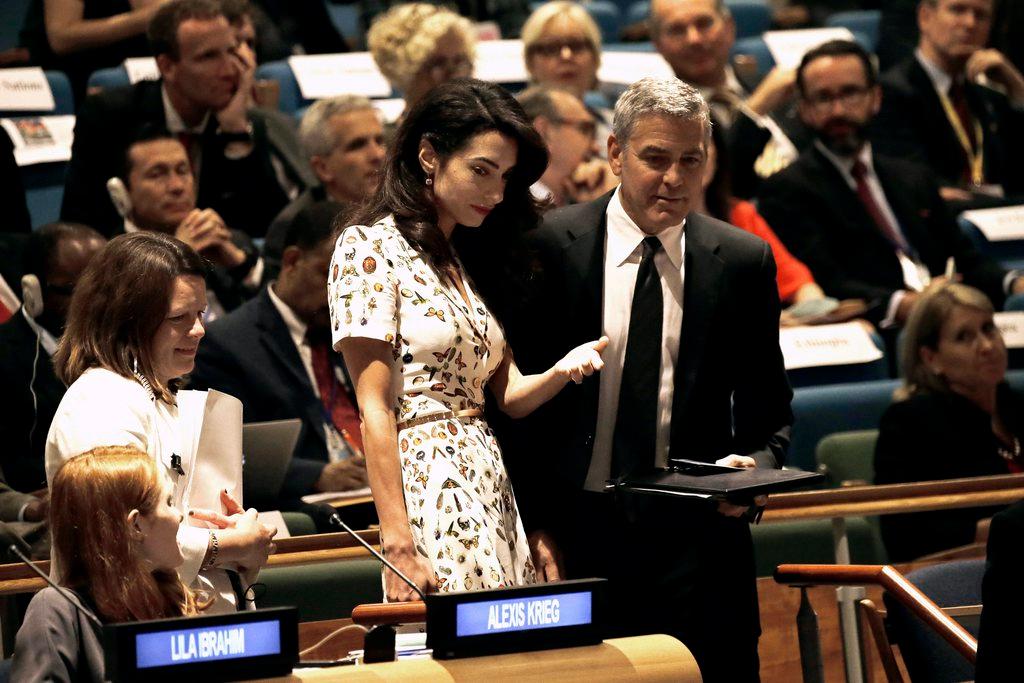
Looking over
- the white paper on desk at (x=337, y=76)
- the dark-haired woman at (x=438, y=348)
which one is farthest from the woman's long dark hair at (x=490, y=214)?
the white paper on desk at (x=337, y=76)

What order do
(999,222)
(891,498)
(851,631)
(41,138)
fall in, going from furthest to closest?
(999,222) < (41,138) < (891,498) < (851,631)

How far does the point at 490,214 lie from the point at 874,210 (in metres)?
3.26

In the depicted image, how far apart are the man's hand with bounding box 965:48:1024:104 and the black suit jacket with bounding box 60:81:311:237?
3158mm

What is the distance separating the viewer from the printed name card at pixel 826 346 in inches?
195

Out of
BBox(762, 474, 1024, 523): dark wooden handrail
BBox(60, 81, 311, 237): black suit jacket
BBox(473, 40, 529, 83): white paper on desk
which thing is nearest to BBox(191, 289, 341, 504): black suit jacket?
BBox(60, 81, 311, 237): black suit jacket

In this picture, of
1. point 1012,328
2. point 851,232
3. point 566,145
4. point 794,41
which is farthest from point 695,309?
point 794,41

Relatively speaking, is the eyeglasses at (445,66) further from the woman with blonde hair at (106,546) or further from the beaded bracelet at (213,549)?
the woman with blonde hair at (106,546)

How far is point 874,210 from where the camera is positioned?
5.68m

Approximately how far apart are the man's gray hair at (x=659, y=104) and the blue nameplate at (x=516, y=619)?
3.05 ft

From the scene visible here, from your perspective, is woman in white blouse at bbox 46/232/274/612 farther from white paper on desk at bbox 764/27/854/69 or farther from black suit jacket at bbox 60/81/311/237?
white paper on desk at bbox 764/27/854/69

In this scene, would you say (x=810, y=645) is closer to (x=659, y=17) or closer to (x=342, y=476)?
(x=342, y=476)

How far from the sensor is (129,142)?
455 centimetres

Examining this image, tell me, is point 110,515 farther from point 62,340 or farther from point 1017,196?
point 1017,196

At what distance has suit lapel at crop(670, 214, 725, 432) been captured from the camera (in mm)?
2771
